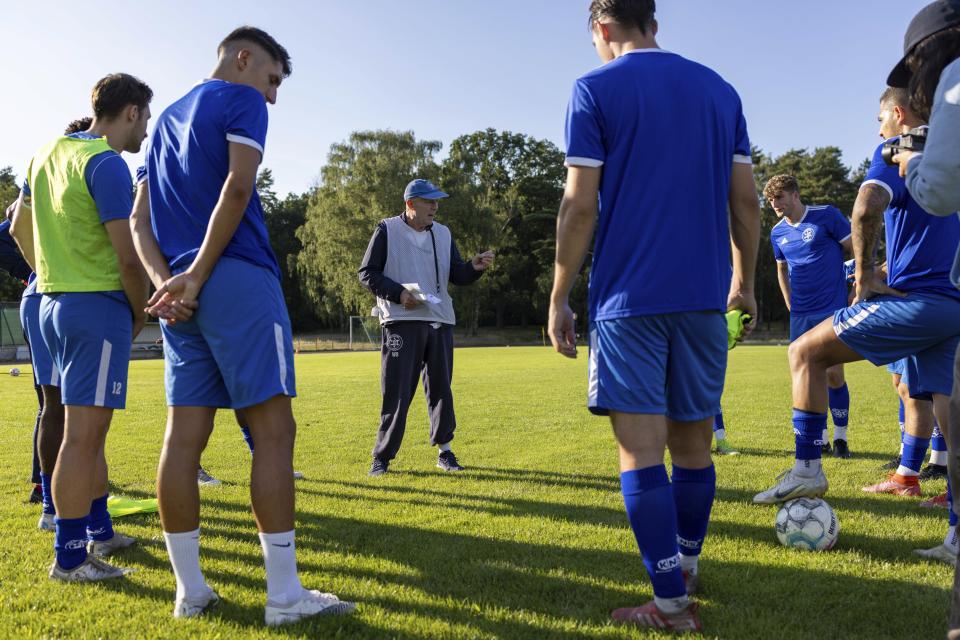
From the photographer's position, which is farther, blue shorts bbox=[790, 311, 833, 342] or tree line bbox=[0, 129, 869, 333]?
tree line bbox=[0, 129, 869, 333]

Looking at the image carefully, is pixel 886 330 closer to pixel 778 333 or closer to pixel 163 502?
→ pixel 163 502

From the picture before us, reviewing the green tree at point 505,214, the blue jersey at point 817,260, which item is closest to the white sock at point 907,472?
the blue jersey at point 817,260

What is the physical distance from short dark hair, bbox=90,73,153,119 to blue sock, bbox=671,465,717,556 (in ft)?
11.5

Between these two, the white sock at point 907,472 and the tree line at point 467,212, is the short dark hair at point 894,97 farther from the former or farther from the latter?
the tree line at point 467,212

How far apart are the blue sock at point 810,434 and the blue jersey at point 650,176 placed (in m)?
2.22

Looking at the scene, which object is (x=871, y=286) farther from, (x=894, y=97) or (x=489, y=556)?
(x=489, y=556)

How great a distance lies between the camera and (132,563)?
12.1 feet

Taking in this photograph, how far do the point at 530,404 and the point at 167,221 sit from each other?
879 centimetres

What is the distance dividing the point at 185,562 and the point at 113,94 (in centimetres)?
256

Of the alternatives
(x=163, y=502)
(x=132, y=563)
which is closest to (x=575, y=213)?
(x=163, y=502)

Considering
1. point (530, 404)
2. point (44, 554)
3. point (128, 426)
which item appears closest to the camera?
point (44, 554)

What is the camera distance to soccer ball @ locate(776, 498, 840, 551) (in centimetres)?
378

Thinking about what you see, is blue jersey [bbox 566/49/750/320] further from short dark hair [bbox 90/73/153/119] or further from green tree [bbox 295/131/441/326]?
green tree [bbox 295/131/441/326]

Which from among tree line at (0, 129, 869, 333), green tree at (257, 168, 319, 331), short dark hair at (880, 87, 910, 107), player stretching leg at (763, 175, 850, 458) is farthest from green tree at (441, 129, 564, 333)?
short dark hair at (880, 87, 910, 107)
